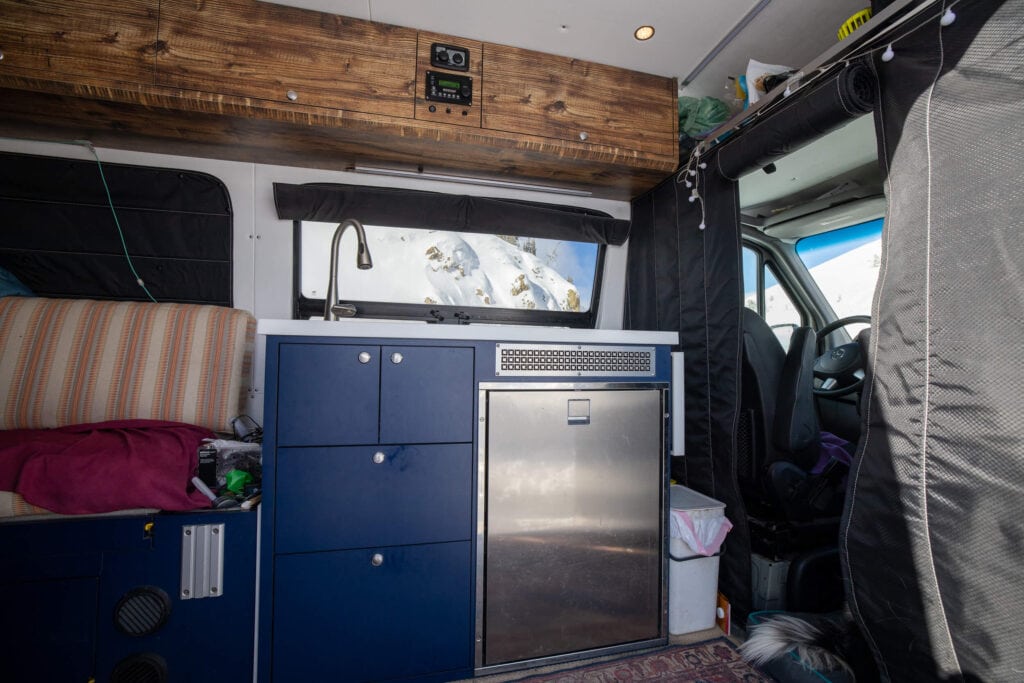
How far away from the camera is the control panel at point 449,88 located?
5.78 ft

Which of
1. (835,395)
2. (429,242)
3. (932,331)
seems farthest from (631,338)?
(835,395)

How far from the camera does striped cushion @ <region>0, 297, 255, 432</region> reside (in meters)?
1.64

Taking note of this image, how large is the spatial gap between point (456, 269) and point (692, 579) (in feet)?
6.33

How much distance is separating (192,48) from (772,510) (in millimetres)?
3159

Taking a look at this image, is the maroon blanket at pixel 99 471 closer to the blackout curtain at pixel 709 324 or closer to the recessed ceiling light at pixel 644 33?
the blackout curtain at pixel 709 324

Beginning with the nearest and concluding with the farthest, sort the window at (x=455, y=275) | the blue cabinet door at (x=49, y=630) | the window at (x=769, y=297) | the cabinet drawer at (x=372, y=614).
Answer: the blue cabinet door at (x=49, y=630) < the cabinet drawer at (x=372, y=614) < the window at (x=455, y=275) < the window at (x=769, y=297)

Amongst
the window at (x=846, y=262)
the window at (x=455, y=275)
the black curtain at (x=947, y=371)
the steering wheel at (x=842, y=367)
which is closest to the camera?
the black curtain at (x=947, y=371)

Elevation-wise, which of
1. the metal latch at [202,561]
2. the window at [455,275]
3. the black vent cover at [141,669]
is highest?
the window at [455,275]

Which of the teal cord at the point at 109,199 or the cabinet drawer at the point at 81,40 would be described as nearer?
the cabinet drawer at the point at 81,40

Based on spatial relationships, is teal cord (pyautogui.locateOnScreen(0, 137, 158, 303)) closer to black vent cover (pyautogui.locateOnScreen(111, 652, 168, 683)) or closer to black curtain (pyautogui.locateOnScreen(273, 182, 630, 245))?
black curtain (pyautogui.locateOnScreen(273, 182, 630, 245))

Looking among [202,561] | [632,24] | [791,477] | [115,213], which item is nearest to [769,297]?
[791,477]

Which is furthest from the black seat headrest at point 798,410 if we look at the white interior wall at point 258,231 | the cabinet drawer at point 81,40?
the cabinet drawer at point 81,40

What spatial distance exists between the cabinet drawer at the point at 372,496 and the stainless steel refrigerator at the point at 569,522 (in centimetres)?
11

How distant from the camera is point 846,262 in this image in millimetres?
2811
